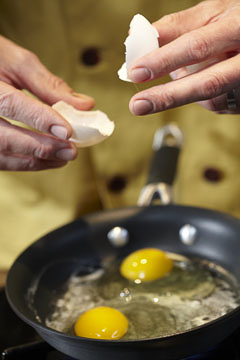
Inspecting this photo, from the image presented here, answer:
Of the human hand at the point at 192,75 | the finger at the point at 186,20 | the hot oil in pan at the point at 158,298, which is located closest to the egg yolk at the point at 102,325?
the hot oil in pan at the point at 158,298

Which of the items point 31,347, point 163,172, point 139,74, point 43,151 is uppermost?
point 139,74

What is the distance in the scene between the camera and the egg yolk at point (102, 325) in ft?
2.93

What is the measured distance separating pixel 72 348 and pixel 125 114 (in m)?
0.79

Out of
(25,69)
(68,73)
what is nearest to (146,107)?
(25,69)

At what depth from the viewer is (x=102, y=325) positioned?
0.90 metres

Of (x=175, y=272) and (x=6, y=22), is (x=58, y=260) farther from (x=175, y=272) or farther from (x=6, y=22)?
(x=6, y=22)

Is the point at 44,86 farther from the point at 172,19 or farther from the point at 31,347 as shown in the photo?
the point at 31,347

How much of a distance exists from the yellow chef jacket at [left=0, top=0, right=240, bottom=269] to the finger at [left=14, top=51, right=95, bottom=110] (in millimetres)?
298

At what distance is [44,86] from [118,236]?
363 mm

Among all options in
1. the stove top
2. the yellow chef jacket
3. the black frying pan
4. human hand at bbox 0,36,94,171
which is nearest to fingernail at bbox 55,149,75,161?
human hand at bbox 0,36,94,171

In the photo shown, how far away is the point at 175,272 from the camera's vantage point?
1062 mm

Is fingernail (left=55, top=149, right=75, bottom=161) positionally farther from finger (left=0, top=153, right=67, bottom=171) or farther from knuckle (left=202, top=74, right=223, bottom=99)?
knuckle (left=202, top=74, right=223, bottom=99)

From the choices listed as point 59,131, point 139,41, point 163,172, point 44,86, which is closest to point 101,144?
point 163,172

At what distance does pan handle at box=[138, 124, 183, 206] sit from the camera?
1205mm
